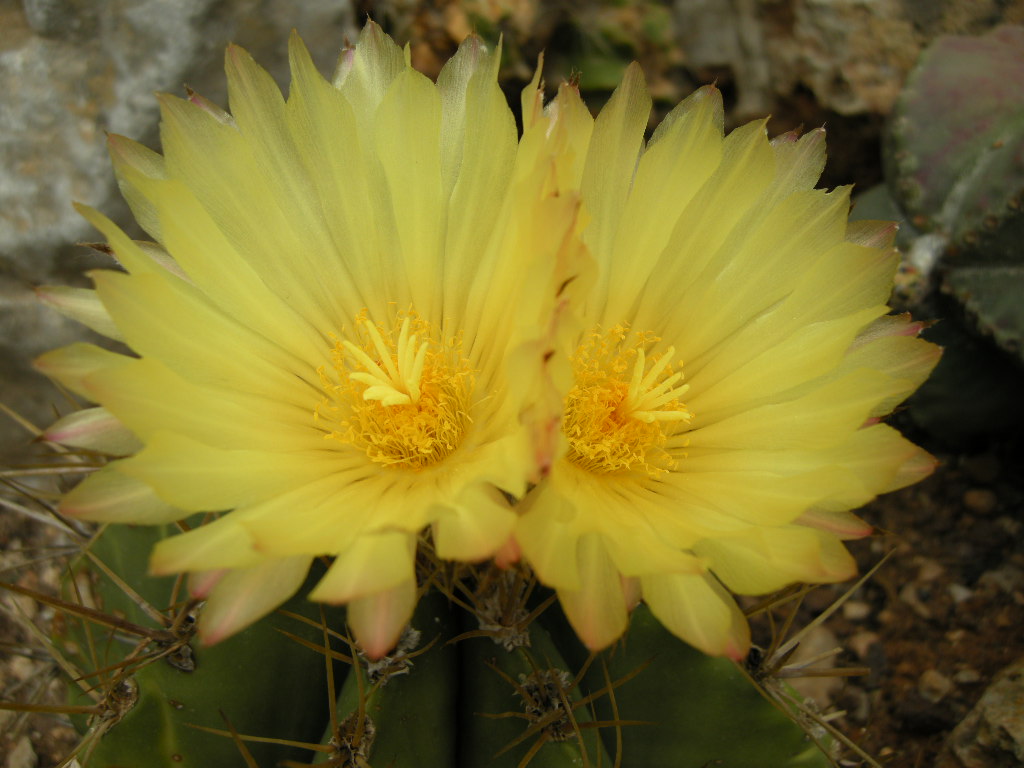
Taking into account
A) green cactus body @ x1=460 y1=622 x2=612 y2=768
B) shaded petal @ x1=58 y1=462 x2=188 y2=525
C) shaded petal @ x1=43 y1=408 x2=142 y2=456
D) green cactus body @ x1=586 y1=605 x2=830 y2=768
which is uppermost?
shaded petal @ x1=43 y1=408 x2=142 y2=456

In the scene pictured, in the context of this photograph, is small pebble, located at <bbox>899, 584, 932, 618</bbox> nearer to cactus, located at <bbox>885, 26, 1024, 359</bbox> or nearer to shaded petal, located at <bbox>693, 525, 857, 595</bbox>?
cactus, located at <bbox>885, 26, 1024, 359</bbox>

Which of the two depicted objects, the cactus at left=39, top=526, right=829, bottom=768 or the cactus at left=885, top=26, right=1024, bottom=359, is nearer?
the cactus at left=39, top=526, right=829, bottom=768

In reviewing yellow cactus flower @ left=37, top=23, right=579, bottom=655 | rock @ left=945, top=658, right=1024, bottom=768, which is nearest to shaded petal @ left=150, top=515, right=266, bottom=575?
yellow cactus flower @ left=37, top=23, right=579, bottom=655

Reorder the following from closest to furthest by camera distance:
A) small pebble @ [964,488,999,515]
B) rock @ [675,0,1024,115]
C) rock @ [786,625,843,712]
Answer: rock @ [786,625,843,712] → small pebble @ [964,488,999,515] → rock @ [675,0,1024,115]

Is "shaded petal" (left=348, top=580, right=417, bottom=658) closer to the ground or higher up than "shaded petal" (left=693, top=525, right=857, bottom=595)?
higher up

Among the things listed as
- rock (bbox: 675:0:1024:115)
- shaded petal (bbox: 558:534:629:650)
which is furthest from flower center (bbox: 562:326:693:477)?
rock (bbox: 675:0:1024:115)

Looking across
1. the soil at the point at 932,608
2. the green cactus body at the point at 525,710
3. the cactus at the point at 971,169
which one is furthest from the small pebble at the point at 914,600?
the green cactus body at the point at 525,710

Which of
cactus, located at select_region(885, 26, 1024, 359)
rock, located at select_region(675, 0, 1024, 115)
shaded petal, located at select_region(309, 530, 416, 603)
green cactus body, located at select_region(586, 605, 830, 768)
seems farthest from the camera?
rock, located at select_region(675, 0, 1024, 115)

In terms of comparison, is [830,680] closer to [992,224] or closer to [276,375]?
[992,224]
